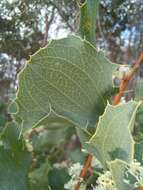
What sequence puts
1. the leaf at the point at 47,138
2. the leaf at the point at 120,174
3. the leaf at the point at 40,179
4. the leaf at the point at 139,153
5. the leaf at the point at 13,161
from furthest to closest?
the leaf at the point at 47,138 < the leaf at the point at 40,179 < the leaf at the point at 13,161 < the leaf at the point at 139,153 < the leaf at the point at 120,174

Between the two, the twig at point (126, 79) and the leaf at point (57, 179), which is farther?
the leaf at point (57, 179)

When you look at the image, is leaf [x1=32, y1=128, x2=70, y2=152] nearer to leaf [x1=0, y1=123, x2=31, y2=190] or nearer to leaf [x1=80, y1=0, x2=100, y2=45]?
leaf [x1=0, y1=123, x2=31, y2=190]

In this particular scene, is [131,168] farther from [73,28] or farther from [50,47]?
[73,28]

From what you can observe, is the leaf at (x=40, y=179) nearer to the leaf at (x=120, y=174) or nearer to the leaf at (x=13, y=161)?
the leaf at (x=13, y=161)

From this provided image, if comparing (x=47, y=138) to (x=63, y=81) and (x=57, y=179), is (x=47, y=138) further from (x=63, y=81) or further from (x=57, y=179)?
(x=63, y=81)

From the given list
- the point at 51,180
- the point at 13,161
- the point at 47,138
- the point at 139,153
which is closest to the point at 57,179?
the point at 51,180

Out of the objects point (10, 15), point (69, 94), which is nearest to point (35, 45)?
point (10, 15)

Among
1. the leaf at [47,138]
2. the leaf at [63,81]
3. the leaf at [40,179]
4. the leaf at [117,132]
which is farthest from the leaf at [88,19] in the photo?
the leaf at [47,138]

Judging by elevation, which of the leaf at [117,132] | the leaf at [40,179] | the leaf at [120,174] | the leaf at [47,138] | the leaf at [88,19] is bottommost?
the leaf at [47,138]
